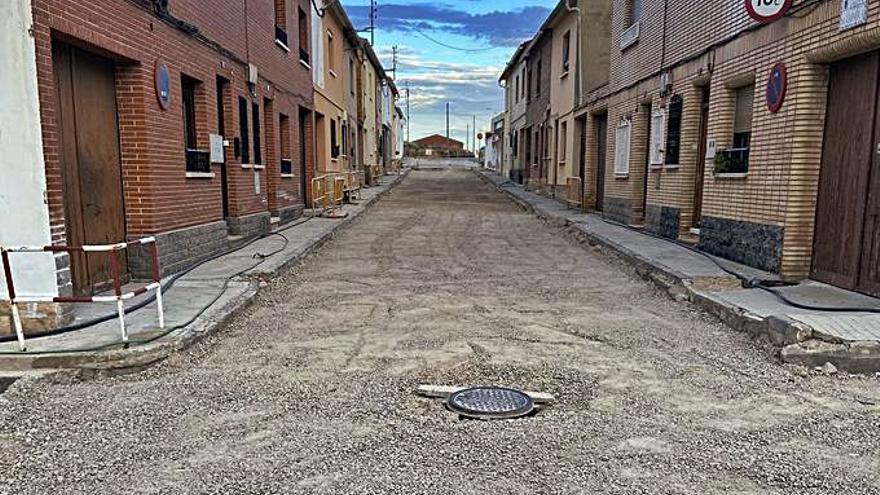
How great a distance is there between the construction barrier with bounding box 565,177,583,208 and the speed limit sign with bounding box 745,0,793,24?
33.9 ft

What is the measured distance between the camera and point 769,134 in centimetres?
759

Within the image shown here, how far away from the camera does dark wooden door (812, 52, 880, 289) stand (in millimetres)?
6332

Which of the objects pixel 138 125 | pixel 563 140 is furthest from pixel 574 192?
pixel 138 125

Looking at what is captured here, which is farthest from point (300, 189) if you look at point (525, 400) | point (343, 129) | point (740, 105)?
point (525, 400)

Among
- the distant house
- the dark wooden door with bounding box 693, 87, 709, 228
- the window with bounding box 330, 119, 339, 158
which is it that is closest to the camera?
the dark wooden door with bounding box 693, 87, 709, 228

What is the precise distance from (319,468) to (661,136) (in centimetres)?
1000

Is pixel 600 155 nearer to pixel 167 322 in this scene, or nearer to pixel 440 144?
pixel 167 322

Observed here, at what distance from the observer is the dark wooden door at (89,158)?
6.18 m

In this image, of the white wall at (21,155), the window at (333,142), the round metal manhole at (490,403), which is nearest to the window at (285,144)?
the window at (333,142)

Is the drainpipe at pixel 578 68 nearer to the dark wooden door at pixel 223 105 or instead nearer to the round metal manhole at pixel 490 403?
the dark wooden door at pixel 223 105

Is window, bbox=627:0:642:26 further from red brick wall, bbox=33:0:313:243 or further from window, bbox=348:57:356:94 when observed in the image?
window, bbox=348:57:356:94

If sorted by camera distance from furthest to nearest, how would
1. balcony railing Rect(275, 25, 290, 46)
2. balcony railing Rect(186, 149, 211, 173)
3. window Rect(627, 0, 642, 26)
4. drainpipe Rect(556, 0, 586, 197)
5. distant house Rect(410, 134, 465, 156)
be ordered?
1. distant house Rect(410, 134, 465, 156)
2. drainpipe Rect(556, 0, 586, 197)
3. window Rect(627, 0, 642, 26)
4. balcony railing Rect(275, 25, 290, 46)
5. balcony railing Rect(186, 149, 211, 173)

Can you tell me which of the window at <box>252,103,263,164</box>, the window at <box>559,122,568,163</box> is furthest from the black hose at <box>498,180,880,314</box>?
the window at <box>559,122,568,163</box>

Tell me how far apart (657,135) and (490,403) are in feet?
29.6
